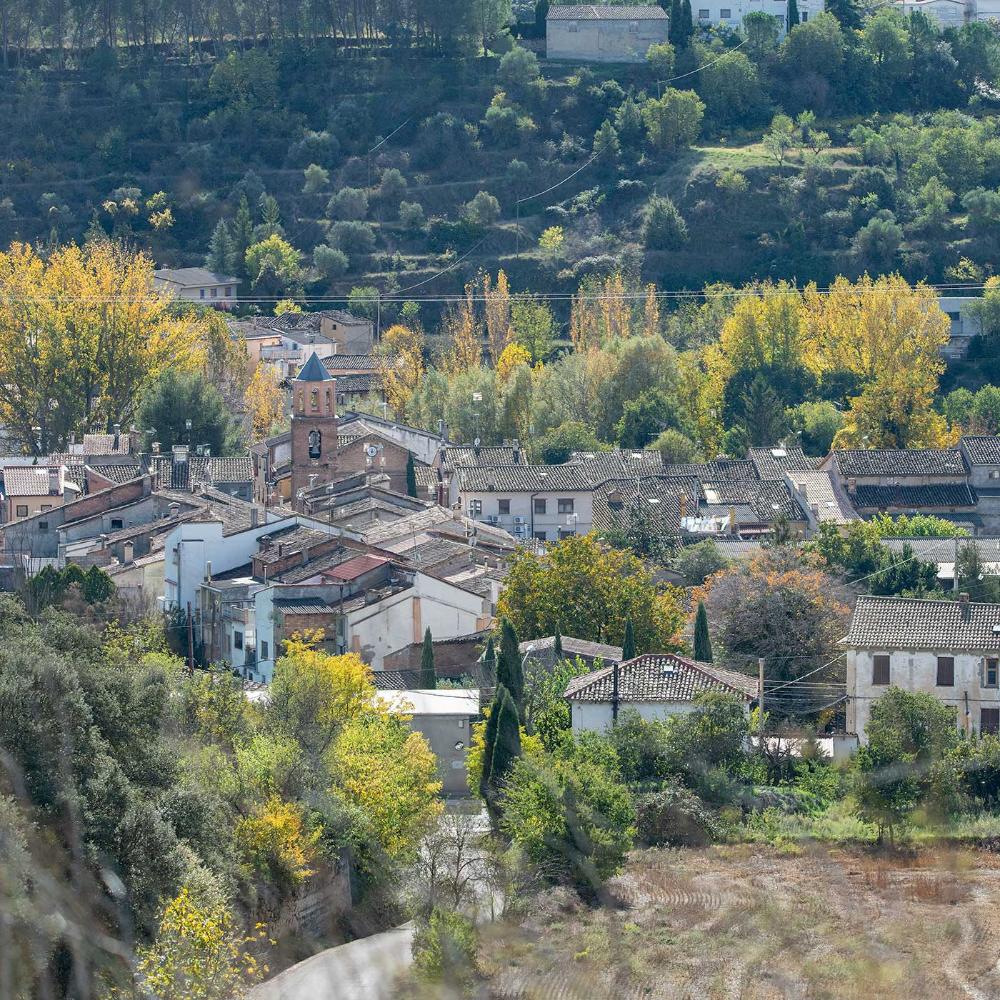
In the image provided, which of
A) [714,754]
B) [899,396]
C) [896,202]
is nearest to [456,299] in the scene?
[896,202]

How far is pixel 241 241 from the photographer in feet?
127

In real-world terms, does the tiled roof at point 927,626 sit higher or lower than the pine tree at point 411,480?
higher

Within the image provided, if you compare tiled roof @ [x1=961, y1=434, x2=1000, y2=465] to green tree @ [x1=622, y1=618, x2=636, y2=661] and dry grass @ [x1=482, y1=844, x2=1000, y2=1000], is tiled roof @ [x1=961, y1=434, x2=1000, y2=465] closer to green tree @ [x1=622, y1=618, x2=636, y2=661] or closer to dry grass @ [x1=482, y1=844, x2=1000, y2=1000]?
green tree @ [x1=622, y1=618, x2=636, y2=661]

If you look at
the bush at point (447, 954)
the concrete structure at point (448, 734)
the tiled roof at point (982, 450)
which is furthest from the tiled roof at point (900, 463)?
the bush at point (447, 954)

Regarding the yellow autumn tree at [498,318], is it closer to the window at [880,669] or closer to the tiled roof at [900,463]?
the tiled roof at [900,463]

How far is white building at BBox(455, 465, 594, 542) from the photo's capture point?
882 inches

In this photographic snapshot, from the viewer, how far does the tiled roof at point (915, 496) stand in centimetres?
2338

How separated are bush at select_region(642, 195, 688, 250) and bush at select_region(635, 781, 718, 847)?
2721 cm

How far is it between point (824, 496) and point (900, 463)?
1322mm

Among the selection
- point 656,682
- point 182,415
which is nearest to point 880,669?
point 656,682

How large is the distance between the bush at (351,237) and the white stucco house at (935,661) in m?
25.7

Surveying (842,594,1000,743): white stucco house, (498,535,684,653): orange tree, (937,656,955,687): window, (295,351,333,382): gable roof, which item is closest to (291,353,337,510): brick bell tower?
(295,351,333,382): gable roof

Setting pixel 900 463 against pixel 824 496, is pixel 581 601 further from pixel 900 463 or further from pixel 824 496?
pixel 900 463

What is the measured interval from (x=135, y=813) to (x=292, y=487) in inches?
595
